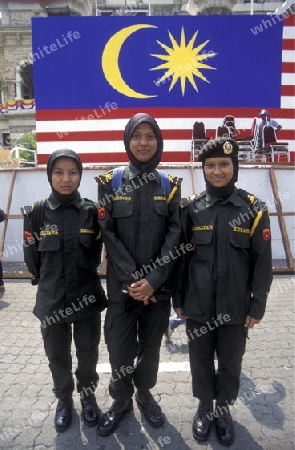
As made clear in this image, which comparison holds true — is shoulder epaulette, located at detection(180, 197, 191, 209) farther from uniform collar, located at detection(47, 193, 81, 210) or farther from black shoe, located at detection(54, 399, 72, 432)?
black shoe, located at detection(54, 399, 72, 432)

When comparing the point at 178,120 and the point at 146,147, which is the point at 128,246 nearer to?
the point at 146,147

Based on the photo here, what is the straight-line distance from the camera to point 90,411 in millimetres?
2281

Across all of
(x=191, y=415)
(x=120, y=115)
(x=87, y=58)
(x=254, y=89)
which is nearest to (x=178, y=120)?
(x=120, y=115)

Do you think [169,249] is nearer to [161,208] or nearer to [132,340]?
[161,208]

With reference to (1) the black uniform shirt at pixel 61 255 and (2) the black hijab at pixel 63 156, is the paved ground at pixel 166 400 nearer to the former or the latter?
(1) the black uniform shirt at pixel 61 255

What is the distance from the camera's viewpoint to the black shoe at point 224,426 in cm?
210

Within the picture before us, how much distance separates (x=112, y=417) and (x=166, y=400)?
482mm

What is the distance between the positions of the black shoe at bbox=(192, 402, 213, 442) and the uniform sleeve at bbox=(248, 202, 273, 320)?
0.73 meters

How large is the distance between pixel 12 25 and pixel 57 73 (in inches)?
1031

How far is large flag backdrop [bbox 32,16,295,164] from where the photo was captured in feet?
19.9

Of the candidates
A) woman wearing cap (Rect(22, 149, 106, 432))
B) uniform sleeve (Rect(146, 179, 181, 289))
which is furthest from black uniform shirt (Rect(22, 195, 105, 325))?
uniform sleeve (Rect(146, 179, 181, 289))

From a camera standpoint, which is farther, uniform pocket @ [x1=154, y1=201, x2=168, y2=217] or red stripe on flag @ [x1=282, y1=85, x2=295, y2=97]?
red stripe on flag @ [x1=282, y1=85, x2=295, y2=97]

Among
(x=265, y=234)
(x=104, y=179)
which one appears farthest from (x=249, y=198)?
(x=104, y=179)

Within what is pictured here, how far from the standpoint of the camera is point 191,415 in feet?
7.75
